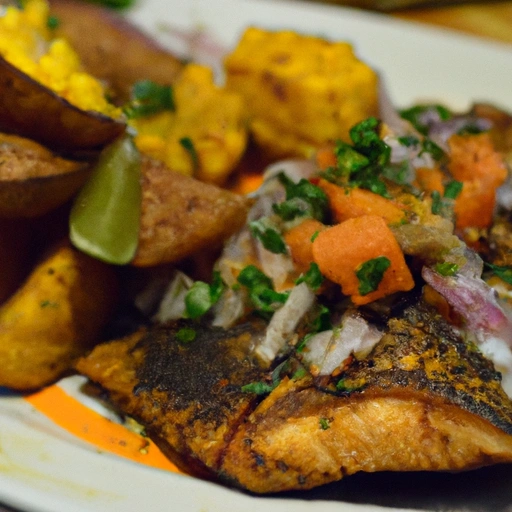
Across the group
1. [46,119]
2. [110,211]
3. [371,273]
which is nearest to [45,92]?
[46,119]

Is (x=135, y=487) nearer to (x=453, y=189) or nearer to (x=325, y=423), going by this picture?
(x=325, y=423)

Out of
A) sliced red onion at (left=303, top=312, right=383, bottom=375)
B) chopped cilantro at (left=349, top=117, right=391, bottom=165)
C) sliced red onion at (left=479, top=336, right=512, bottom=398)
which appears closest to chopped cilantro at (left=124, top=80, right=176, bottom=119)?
chopped cilantro at (left=349, top=117, right=391, bottom=165)

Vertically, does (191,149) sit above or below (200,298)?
above

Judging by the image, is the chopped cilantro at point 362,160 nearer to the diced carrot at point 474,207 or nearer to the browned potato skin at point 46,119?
the diced carrot at point 474,207

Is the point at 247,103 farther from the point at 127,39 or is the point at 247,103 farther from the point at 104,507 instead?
the point at 104,507

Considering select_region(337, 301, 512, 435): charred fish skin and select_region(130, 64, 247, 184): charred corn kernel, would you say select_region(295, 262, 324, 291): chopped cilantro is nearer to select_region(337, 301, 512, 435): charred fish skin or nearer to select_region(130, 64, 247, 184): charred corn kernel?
select_region(337, 301, 512, 435): charred fish skin
